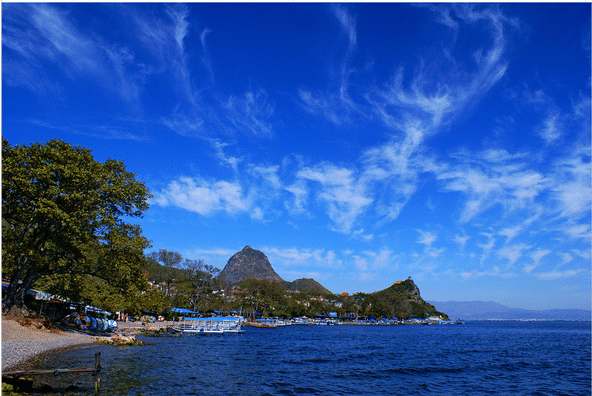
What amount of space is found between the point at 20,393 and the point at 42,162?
18.5m

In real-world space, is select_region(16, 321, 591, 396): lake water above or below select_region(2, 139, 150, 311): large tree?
below

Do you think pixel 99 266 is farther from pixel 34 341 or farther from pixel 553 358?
pixel 553 358

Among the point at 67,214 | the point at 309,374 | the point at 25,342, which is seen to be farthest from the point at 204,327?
Result: the point at 67,214

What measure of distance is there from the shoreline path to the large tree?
3.11 meters

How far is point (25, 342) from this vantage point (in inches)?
1128

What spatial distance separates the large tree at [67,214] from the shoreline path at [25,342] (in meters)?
3.11

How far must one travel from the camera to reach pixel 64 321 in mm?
48719

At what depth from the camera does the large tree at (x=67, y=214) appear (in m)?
27.6

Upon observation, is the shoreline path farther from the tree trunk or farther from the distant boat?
the distant boat

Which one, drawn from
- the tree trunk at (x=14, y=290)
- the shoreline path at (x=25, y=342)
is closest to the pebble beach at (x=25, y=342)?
the shoreline path at (x=25, y=342)

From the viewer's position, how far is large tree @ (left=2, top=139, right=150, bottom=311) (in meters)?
27.6

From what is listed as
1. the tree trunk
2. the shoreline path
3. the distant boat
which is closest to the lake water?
the shoreline path

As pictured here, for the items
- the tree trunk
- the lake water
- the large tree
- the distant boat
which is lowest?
the lake water

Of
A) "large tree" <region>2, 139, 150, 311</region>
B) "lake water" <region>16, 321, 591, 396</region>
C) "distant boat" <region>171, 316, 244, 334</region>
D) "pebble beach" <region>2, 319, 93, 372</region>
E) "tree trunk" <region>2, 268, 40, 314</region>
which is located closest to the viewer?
"lake water" <region>16, 321, 591, 396</region>
